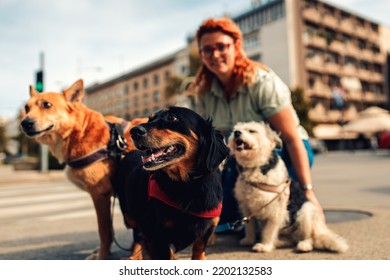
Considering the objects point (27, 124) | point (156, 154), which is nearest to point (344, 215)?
point (156, 154)

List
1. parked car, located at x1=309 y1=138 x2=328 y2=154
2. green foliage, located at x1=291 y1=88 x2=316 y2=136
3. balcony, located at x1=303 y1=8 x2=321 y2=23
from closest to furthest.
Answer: parked car, located at x1=309 y1=138 x2=328 y2=154
green foliage, located at x1=291 y1=88 x2=316 y2=136
balcony, located at x1=303 y1=8 x2=321 y2=23

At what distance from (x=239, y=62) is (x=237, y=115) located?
1.74 feet

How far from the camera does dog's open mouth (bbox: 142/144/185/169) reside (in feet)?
6.67

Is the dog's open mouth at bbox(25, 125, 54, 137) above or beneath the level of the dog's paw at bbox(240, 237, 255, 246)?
above

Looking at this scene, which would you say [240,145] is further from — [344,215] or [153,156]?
[344,215]

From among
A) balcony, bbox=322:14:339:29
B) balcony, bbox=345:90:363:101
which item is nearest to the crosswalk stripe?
balcony, bbox=322:14:339:29

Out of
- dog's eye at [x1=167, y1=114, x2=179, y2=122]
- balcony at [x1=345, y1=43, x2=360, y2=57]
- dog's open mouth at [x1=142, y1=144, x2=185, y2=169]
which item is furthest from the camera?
balcony at [x1=345, y1=43, x2=360, y2=57]

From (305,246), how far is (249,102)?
1.42 metres

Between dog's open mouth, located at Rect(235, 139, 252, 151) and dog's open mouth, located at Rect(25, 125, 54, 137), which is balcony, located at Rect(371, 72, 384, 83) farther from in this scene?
dog's open mouth, located at Rect(25, 125, 54, 137)

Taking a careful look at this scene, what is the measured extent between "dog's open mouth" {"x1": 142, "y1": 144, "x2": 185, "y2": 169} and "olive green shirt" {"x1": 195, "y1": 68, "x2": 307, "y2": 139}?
1537 millimetres

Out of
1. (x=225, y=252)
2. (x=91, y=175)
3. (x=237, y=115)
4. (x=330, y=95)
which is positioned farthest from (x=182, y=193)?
(x=330, y=95)

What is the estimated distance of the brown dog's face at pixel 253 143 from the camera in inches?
120

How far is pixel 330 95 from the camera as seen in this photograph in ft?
138

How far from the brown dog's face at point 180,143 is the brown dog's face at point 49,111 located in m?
1.04
